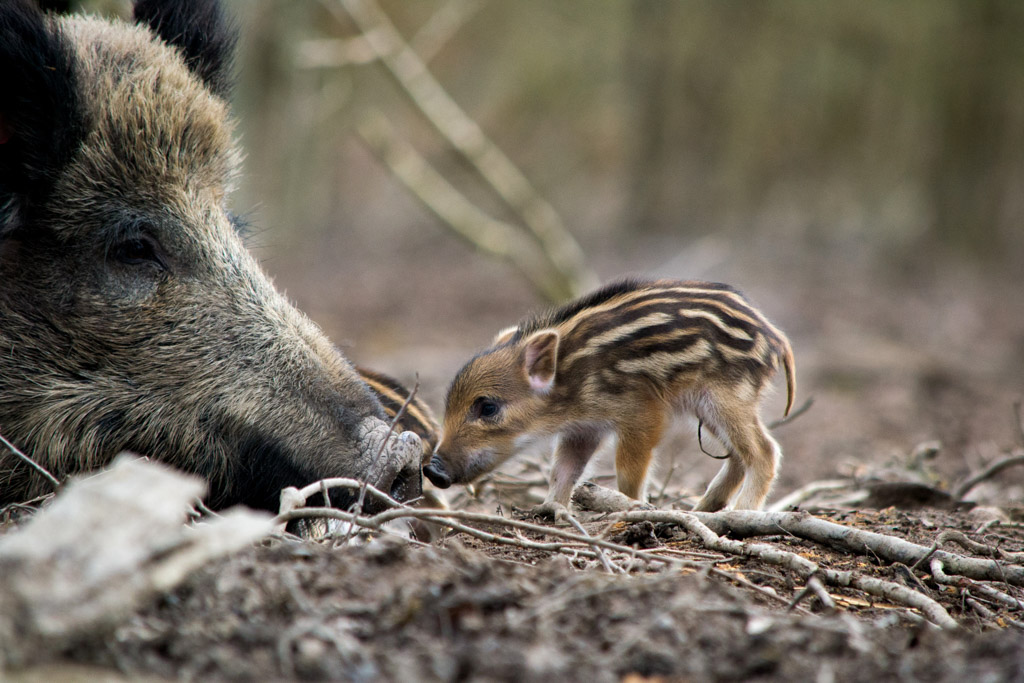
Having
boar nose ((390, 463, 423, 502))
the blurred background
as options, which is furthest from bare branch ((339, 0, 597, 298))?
boar nose ((390, 463, 423, 502))

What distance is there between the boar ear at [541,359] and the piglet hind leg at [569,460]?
24cm

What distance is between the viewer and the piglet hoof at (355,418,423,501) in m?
3.19

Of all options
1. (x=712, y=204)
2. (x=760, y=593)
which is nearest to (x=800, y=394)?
(x=760, y=593)

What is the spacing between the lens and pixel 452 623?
2.06 meters

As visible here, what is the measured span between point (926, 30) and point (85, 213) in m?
16.9

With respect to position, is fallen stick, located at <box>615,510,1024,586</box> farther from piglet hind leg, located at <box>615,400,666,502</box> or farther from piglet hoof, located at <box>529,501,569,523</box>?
piglet hind leg, located at <box>615,400,666,502</box>

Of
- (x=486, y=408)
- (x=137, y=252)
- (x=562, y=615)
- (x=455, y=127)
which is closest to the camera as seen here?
(x=562, y=615)

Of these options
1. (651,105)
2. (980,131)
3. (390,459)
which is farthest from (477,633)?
(651,105)

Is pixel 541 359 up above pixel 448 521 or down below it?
above

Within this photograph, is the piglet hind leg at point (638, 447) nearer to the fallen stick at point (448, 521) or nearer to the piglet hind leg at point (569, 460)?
the piglet hind leg at point (569, 460)

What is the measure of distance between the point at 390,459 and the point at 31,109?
1.66 metres

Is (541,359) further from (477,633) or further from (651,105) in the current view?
(651,105)

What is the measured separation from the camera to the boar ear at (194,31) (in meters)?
4.06

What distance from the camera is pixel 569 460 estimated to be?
4051 mm
